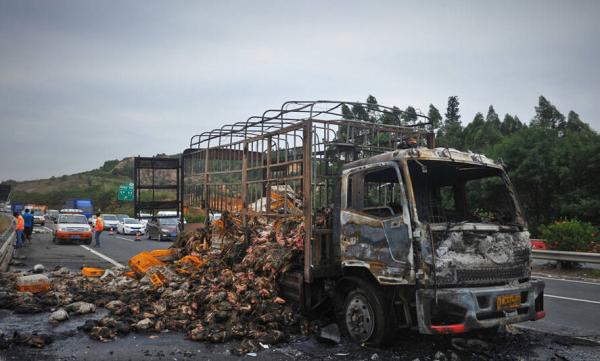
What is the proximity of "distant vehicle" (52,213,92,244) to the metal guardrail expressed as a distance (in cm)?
1847

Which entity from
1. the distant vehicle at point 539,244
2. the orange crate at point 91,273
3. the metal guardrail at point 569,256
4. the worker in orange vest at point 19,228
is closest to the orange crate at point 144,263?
the orange crate at point 91,273

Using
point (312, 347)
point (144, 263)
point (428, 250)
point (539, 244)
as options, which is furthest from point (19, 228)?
point (539, 244)

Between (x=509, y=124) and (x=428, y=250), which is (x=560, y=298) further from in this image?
(x=509, y=124)

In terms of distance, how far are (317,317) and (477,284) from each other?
2.43 m

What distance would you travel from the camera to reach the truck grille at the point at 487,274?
16.5ft

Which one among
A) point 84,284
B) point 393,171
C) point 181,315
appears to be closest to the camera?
point 393,171

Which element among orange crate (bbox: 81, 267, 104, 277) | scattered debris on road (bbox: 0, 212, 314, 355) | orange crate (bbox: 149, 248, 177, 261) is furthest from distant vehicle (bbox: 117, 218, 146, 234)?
scattered debris on road (bbox: 0, 212, 314, 355)

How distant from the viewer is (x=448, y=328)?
15.7ft

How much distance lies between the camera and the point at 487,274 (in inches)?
202

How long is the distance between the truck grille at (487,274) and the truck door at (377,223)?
562mm

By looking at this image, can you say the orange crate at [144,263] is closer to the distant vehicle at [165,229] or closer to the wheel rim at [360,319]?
the wheel rim at [360,319]

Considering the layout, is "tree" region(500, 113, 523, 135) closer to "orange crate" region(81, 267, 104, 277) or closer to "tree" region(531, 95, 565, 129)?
"tree" region(531, 95, 565, 129)

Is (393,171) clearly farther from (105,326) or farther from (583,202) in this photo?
(583,202)

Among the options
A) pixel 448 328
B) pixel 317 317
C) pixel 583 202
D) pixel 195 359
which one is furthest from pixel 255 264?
pixel 583 202
